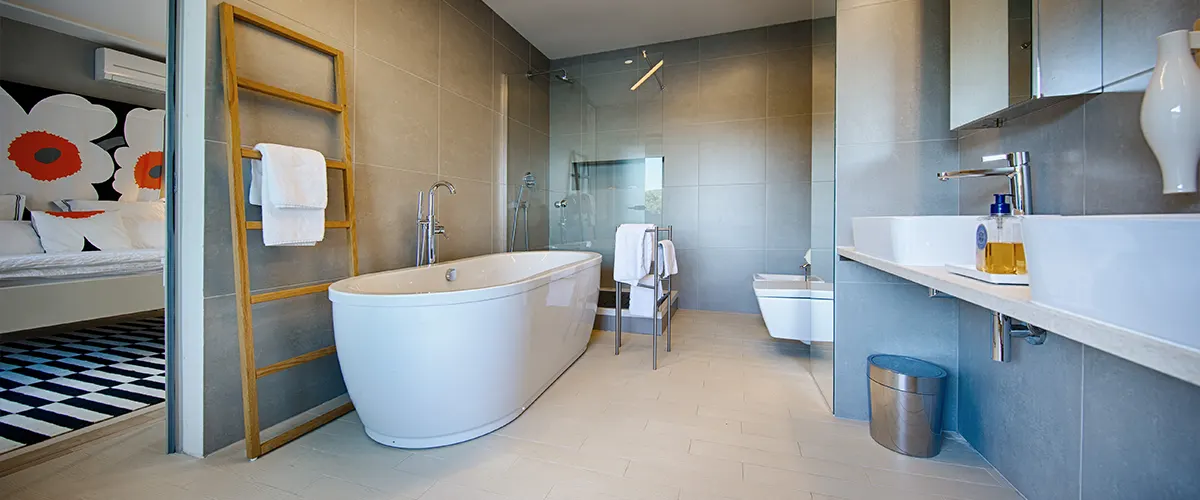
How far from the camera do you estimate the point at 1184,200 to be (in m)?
0.91

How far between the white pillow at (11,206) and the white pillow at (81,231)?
87 mm

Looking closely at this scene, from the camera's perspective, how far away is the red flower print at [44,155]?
3.22 meters

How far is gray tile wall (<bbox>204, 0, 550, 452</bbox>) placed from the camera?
1778 millimetres

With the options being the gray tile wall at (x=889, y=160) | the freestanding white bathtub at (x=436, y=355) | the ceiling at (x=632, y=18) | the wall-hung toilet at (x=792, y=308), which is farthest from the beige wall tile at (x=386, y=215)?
the gray tile wall at (x=889, y=160)

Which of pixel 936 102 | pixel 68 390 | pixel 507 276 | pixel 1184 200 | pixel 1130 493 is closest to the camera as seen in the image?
pixel 1184 200

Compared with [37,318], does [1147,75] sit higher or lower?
higher

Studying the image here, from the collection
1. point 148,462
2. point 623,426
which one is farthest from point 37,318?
point 623,426

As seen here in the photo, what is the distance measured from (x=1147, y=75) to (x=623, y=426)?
6.18 feet

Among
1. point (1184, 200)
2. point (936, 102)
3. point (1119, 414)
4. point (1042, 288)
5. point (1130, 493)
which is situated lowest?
point (1130, 493)

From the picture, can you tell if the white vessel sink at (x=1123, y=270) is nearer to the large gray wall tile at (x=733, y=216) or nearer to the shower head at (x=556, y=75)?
the large gray wall tile at (x=733, y=216)

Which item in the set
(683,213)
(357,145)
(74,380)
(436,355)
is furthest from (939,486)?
(74,380)

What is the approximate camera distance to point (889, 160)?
6.43 feet

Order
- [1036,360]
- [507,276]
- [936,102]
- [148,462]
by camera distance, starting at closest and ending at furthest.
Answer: [1036,360]
[148,462]
[936,102]
[507,276]

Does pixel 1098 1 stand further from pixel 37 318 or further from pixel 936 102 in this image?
pixel 37 318
